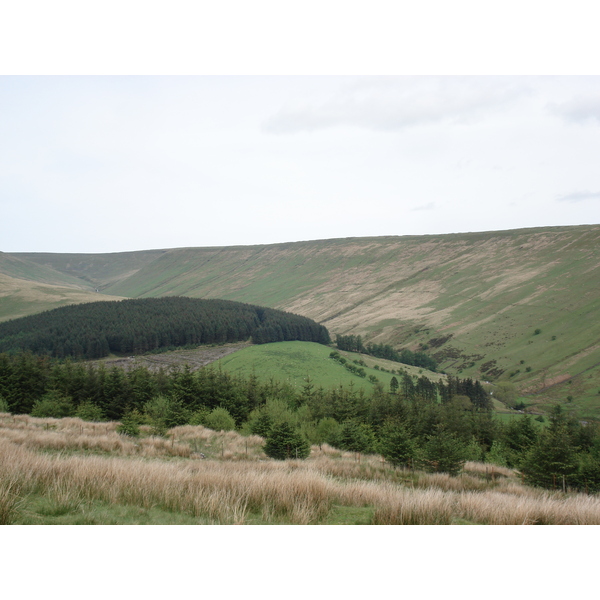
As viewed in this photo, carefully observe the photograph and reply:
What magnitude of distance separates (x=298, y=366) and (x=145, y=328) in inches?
2165

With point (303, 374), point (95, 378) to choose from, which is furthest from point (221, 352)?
point (95, 378)

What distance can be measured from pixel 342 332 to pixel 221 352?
83.1m

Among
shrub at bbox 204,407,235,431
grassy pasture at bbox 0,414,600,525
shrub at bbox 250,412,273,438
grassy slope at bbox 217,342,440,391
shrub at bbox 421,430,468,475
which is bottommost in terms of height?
grassy slope at bbox 217,342,440,391

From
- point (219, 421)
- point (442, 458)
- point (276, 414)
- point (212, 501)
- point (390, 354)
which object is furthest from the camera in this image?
point (390, 354)

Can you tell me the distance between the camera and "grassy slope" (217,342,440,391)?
101912 mm

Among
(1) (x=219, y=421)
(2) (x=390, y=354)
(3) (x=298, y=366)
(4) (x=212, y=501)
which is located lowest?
(3) (x=298, y=366)

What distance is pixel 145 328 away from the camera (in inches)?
5133

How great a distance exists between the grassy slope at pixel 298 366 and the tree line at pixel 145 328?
1656 centimetres

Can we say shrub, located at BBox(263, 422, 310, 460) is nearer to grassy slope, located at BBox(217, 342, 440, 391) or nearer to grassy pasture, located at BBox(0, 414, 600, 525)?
grassy pasture, located at BBox(0, 414, 600, 525)

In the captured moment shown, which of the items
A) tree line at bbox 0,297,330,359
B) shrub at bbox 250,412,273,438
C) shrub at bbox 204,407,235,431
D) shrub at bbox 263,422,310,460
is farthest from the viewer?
tree line at bbox 0,297,330,359

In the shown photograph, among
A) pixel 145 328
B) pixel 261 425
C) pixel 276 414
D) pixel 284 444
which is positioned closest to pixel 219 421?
pixel 276 414

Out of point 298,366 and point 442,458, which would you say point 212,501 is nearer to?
point 442,458

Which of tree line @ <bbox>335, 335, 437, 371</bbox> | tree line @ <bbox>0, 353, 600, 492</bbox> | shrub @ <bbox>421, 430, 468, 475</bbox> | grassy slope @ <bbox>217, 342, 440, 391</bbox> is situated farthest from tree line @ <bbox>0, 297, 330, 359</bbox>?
shrub @ <bbox>421, 430, 468, 475</bbox>

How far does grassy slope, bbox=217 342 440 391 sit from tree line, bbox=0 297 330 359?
1656 centimetres
